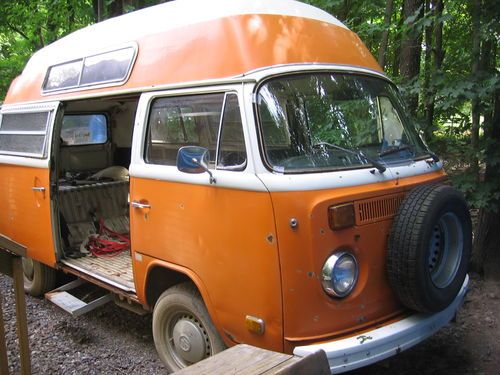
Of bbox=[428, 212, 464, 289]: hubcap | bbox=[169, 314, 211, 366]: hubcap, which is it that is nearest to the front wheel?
bbox=[169, 314, 211, 366]: hubcap

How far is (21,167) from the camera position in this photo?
530 centimetres

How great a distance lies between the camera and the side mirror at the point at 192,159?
9.96 feet

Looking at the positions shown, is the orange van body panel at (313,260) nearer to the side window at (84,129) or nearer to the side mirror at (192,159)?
the side mirror at (192,159)

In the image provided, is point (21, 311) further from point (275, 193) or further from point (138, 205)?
point (275, 193)

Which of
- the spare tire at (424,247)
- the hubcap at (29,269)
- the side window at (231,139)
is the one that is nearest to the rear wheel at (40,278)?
the hubcap at (29,269)

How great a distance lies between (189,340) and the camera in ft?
11.5

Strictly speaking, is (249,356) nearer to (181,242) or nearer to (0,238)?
(181,242)

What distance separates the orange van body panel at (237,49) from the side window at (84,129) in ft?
8.92

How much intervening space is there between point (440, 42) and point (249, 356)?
21.3ft

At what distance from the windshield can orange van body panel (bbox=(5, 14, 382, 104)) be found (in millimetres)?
172

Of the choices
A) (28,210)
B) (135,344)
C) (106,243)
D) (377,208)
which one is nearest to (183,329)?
(135,344)

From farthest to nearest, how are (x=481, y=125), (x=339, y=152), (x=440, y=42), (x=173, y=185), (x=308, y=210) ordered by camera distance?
1. (x=440, y=42)
2. (x=481, y=125)
3. (x=173, y=185)
4. (x=339, y=152)
5. (x=308, y=210)

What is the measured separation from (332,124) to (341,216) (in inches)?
34.1

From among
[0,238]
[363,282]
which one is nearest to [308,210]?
[363,282]
